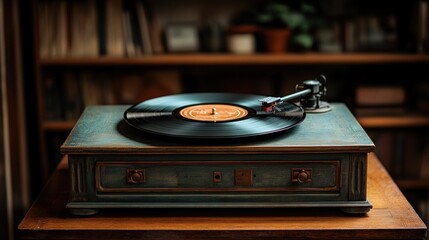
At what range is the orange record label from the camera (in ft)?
5.40

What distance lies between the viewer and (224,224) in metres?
1.54

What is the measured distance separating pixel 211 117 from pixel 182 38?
3.76ft

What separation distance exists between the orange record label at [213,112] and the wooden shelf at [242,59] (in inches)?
35.0

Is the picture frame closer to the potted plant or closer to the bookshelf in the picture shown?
the bookshelf

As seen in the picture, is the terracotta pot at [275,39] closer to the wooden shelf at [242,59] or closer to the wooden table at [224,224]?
the wooden shelf at [242,59]

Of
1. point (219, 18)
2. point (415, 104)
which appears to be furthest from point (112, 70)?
point (415, 104)

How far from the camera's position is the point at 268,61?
8.71ft

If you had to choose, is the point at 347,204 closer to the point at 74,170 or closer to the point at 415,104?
the point at 74,170

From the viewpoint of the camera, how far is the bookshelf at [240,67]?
2.65 metres

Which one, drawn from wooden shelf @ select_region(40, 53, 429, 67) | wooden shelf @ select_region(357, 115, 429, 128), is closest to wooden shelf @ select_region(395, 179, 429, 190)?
wooden shelf @ select_region(357, 115, 429, 128)

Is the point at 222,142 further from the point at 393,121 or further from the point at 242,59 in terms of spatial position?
the point at 393,121

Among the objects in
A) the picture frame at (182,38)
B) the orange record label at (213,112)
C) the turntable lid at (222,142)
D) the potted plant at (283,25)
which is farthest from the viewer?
the picture frame at (182,38)

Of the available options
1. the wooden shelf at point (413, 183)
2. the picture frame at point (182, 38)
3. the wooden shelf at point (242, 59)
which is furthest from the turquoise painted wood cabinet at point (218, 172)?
the wooden shelf at point (413, 183)

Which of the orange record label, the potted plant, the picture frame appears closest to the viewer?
the orange record label
